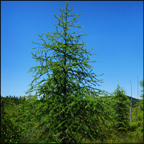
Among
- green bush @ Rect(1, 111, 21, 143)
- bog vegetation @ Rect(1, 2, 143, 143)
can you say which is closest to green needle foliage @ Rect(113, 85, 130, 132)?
bog vegetation @ Rect(1, 2, 143, 143)

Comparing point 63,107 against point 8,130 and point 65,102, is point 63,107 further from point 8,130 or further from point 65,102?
point 8,130

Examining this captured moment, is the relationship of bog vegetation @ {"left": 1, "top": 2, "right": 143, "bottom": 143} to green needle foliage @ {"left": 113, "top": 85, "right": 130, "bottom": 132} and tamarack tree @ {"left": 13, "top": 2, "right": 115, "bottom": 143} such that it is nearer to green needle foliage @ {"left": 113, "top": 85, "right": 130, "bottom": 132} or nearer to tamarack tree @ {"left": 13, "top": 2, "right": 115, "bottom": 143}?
tamarack tree @ {"left": 13, "top": 2, "right": 115, "bottom": 143}

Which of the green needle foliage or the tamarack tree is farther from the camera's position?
the green needle foliage

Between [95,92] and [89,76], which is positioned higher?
A: [89,76]

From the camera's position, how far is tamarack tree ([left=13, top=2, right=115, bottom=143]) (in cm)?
586

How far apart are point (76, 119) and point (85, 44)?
3.74m

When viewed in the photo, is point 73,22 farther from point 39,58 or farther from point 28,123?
point 28,123

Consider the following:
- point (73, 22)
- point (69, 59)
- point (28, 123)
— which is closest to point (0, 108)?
point (28, 123)

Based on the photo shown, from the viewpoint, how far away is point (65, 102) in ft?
19.3

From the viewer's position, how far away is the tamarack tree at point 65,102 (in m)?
5.86

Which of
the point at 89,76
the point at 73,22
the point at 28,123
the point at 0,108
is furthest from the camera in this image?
the point at 73,22

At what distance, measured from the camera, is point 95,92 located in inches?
257

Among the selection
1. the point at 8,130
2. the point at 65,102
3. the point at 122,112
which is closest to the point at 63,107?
the point at 65,102

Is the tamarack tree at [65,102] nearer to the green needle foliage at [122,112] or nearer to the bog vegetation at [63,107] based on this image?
the bog vegetation at [63,107]
